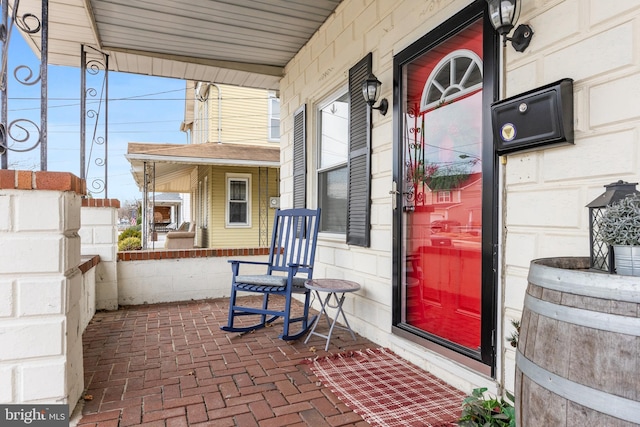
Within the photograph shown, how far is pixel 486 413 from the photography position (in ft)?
5.25

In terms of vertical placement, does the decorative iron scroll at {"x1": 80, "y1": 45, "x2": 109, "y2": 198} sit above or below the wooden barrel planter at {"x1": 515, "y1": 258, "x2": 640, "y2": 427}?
above

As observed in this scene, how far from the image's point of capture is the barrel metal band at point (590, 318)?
0.83 meters

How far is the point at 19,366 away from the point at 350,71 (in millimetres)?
3008

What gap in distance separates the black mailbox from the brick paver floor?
1513mm

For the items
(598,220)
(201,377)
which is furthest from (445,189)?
(201,377)

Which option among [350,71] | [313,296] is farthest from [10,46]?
[313,296]

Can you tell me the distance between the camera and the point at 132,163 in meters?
7.66

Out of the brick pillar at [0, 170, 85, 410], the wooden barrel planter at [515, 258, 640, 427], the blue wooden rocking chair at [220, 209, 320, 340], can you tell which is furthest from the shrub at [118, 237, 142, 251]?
the wooden barrel planter at [515, 258, 640, 427]

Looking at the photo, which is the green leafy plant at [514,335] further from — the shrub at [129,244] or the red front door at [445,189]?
the shrub at [129,244]

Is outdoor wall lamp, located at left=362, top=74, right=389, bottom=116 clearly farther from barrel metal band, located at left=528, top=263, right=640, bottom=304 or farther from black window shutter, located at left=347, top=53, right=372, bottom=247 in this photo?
barrel metal band, located at left=528, top=263, right=640, bottom=304

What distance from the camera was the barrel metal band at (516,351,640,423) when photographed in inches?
31.8

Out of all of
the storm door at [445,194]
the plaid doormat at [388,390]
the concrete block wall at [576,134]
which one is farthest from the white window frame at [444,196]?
the plaid doormat at [388,390]

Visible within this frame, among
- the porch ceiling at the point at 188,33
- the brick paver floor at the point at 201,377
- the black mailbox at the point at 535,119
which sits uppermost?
the porch ceiling at the point at 188,33

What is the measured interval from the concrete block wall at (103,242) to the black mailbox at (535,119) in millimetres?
3777
